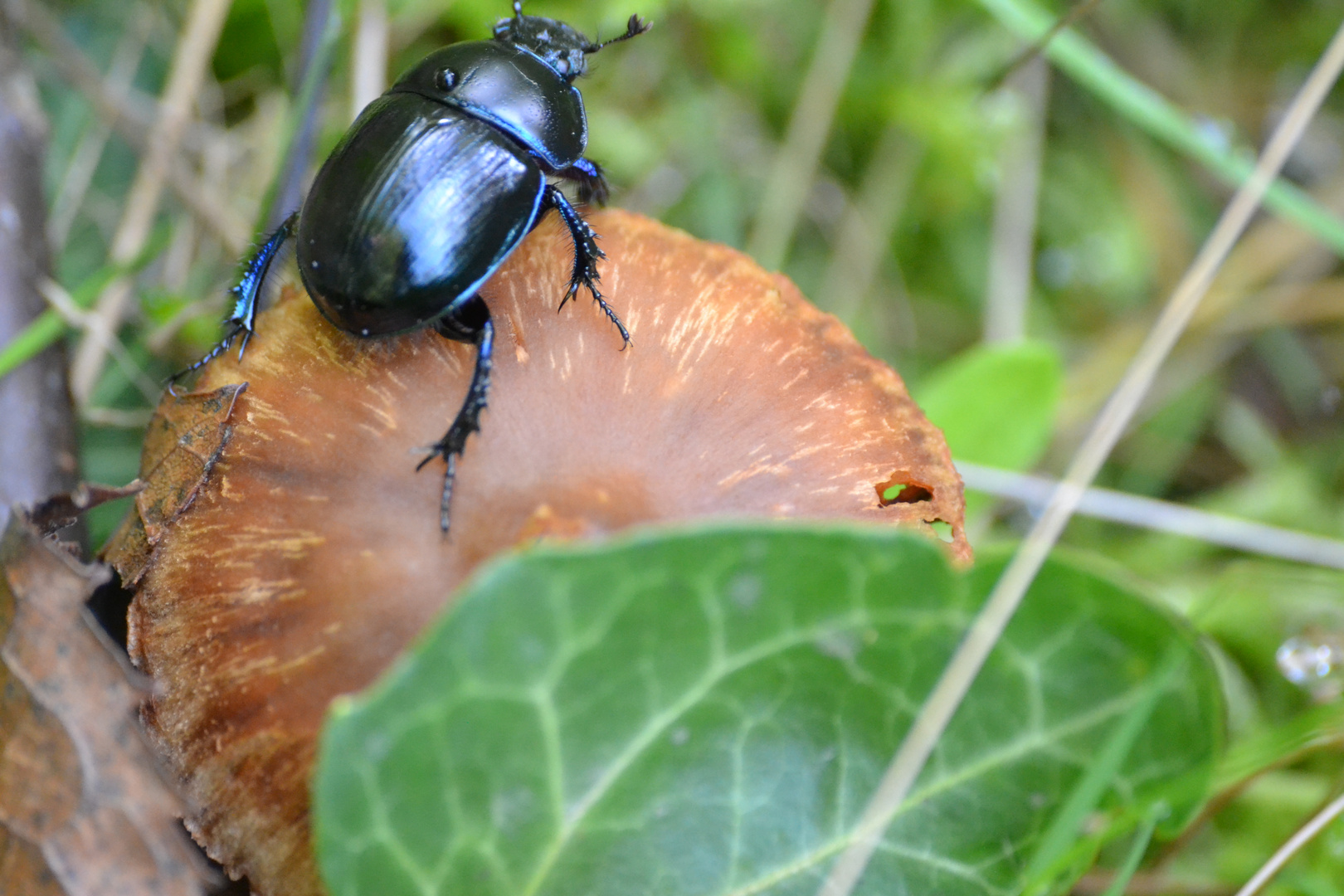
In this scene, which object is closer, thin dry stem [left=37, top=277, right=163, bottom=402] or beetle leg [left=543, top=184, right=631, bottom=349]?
beetle leg [left=543, top=184, right=631, bottom=349]

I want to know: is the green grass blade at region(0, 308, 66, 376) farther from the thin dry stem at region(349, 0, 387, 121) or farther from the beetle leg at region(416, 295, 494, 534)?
the beetle leg at region(416, 295, 494, 534)

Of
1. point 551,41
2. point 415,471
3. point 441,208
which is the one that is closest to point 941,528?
point 415,471

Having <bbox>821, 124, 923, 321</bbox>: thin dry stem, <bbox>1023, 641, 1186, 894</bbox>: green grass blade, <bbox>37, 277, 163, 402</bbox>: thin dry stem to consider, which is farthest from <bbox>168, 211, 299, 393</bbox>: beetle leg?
<bbox>821, 124, 923, 321</bbox>: thin dry stem

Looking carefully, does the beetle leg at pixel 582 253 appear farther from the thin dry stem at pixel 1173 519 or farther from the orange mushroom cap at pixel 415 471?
the thin dry stem at pixel 1173 519

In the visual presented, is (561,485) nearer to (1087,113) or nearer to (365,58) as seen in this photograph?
(365,58)

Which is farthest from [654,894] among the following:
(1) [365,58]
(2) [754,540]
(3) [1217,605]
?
(1) [365,58]

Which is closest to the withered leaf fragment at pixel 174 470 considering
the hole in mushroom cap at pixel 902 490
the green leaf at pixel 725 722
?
the green leaf at pixel 725 722
